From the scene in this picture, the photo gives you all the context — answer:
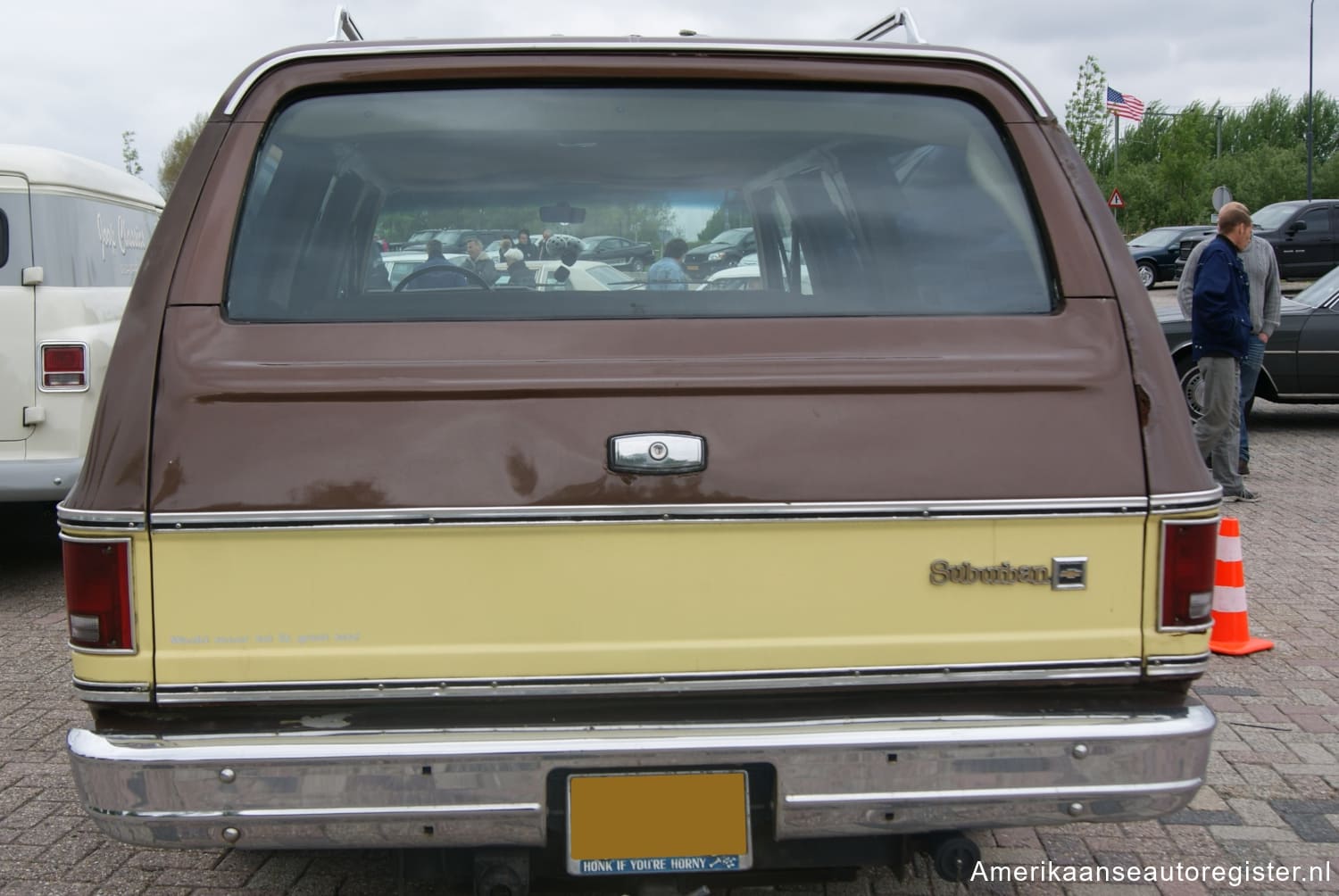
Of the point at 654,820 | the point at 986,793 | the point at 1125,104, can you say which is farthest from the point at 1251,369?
the point at 1125,104

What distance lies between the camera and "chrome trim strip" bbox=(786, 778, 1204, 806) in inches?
89.8

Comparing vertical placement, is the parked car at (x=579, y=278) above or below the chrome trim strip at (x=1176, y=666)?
above

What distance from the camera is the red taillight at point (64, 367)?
607cm

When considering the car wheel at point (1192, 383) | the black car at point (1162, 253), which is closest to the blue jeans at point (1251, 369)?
the car wheel at point (1192, 383)

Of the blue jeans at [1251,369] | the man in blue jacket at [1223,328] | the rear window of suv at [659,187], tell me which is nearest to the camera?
the rear window of suv at [659,187]

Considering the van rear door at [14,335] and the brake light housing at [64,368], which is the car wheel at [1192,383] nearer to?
the brake light housing at [64,368]

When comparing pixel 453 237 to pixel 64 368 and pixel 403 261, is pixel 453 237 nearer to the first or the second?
pixel 403 261

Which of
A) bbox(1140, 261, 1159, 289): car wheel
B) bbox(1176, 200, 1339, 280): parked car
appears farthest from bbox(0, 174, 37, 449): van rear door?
bbox(1140, 261, 1159, 289): car wheel

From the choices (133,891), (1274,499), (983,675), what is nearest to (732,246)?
(983,675)

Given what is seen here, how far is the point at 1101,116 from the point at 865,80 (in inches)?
1675

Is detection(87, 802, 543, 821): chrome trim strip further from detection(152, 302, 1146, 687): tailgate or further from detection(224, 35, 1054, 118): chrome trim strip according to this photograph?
detection(224, 35, 1054, 118): chrome trim strip

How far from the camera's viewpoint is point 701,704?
2.38 m

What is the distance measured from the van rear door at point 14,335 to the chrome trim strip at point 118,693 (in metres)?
4.26

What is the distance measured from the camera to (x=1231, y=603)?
5.02 meters
